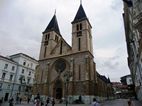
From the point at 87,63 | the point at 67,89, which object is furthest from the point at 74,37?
the point at 67,89

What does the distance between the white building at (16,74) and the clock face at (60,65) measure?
31.8 feet

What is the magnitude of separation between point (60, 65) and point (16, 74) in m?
18.3

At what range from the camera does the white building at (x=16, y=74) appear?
37656 mm

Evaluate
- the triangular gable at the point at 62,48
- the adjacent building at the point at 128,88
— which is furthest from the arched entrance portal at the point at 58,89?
the adjacent building at the point at 128,88

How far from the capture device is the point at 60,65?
107 ft

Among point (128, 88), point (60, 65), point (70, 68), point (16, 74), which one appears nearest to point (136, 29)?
point (70, 68)

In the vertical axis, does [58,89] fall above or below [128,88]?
below

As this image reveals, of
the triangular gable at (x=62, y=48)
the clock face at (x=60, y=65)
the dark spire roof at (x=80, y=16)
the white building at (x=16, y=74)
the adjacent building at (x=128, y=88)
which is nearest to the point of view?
the clock face at (x=60, y=65)

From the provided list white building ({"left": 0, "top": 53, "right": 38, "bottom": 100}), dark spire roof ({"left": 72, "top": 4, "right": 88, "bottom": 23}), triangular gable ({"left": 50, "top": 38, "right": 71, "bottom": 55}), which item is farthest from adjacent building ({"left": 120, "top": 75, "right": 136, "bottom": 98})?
white building ({"left": 0, "top": 53, "right": 38, "bottom": 100})

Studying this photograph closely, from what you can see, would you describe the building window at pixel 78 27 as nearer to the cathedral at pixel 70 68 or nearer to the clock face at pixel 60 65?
the cathedral at pixel 70 68

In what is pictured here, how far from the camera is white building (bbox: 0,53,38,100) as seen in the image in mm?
37656

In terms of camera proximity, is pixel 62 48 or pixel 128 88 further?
pixel 128 88

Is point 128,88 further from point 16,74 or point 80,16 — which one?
point 16,74

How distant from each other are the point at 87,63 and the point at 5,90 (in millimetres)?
25866
